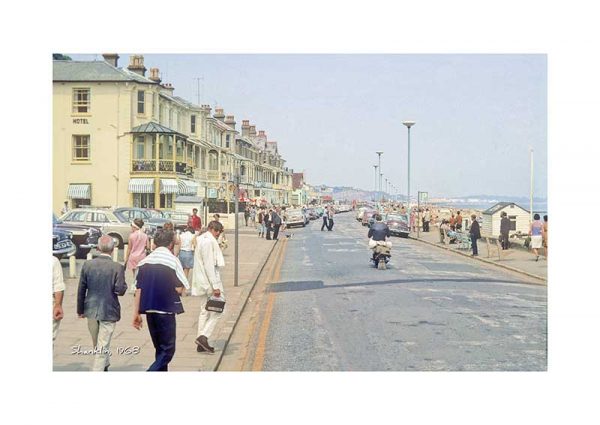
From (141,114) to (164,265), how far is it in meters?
4.75

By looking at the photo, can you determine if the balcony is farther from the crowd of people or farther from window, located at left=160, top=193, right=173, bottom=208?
the crowd of people

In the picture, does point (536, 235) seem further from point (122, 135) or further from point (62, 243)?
point (62, 243)

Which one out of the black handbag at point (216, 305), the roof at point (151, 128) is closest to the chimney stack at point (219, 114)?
the roof at point (151, 128)

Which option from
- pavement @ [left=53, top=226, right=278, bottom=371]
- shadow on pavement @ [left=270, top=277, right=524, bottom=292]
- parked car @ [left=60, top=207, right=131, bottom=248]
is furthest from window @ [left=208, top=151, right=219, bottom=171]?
pavement @ [left=53, top=226, right=278, bottom=371]

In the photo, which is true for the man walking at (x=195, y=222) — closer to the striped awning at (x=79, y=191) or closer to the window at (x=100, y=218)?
the window at (x=100, y=218)

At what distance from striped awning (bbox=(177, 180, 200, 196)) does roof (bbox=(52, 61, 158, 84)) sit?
7.15 feet

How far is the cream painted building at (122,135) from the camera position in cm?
1080

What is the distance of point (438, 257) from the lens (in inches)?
958

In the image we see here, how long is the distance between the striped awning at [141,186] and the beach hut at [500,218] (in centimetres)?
964

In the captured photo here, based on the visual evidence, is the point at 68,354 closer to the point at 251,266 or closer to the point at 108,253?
the point at 108,253

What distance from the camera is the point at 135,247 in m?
12.0

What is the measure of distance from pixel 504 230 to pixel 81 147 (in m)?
16.9

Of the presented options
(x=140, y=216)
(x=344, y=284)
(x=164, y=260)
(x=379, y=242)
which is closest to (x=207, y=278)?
(x=164, y=260)

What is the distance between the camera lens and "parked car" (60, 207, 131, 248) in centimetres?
1125
